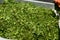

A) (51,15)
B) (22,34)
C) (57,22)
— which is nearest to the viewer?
(22,34)

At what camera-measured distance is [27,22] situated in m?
7.17

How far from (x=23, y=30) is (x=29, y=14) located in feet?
4.28

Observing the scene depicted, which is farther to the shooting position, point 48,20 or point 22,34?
point 48,20

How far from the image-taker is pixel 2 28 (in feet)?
21.8

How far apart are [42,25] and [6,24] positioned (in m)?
1.40

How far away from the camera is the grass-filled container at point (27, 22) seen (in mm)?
6465

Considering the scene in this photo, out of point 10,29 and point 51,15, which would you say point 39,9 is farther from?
point 10,29

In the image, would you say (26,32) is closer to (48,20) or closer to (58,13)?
(48,20)

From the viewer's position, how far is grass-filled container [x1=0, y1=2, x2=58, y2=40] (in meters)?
6.46

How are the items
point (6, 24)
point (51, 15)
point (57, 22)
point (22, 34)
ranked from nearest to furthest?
1. point (22, 34)
2. point (6, 24)
3. point (57, 22)
4. point (51, 15)

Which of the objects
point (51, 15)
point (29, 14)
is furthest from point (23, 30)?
point (51, 15)

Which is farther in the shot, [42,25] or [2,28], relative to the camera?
[42,25]

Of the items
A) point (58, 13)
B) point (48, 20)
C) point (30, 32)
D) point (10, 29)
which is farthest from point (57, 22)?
point (10, 29)

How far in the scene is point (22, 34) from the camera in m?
6.44
